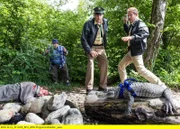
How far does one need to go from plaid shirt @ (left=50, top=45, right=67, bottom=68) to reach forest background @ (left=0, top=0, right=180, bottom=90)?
0.25 metres

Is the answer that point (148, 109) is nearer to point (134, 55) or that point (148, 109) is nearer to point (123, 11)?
point (134, 55)

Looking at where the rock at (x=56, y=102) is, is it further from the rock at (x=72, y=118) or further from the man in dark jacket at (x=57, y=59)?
the man in dark jacket at (x=57, y=59)

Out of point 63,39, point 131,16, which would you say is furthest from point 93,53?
point 63,39

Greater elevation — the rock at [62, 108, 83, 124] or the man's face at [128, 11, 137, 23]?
the man's face at [128, 11, 137, 23]

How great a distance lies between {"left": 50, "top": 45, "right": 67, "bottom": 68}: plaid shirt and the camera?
9.22 meters

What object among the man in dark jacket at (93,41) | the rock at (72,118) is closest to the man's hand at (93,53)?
the man in dark jacket at (93,41)

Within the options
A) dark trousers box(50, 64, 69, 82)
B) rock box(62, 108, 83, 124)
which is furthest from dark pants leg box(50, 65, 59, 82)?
rock box(62, 108, 83, 124)

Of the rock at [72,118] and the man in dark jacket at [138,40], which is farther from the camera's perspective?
the man in dark jacket at [138,40]

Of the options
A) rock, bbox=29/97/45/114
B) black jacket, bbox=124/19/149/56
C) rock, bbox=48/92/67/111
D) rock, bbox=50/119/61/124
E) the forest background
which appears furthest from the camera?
the forest background

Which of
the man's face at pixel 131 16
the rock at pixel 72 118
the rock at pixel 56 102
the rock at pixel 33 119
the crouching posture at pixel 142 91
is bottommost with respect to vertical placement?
the rock at pixel 33 119

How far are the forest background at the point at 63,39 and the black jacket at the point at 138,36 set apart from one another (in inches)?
106

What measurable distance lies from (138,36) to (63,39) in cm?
519

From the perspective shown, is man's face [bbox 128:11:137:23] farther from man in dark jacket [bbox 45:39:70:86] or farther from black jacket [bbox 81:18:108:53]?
man in dark jacket [bbox 45:39:70:86]

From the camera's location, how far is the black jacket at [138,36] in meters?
5.74
